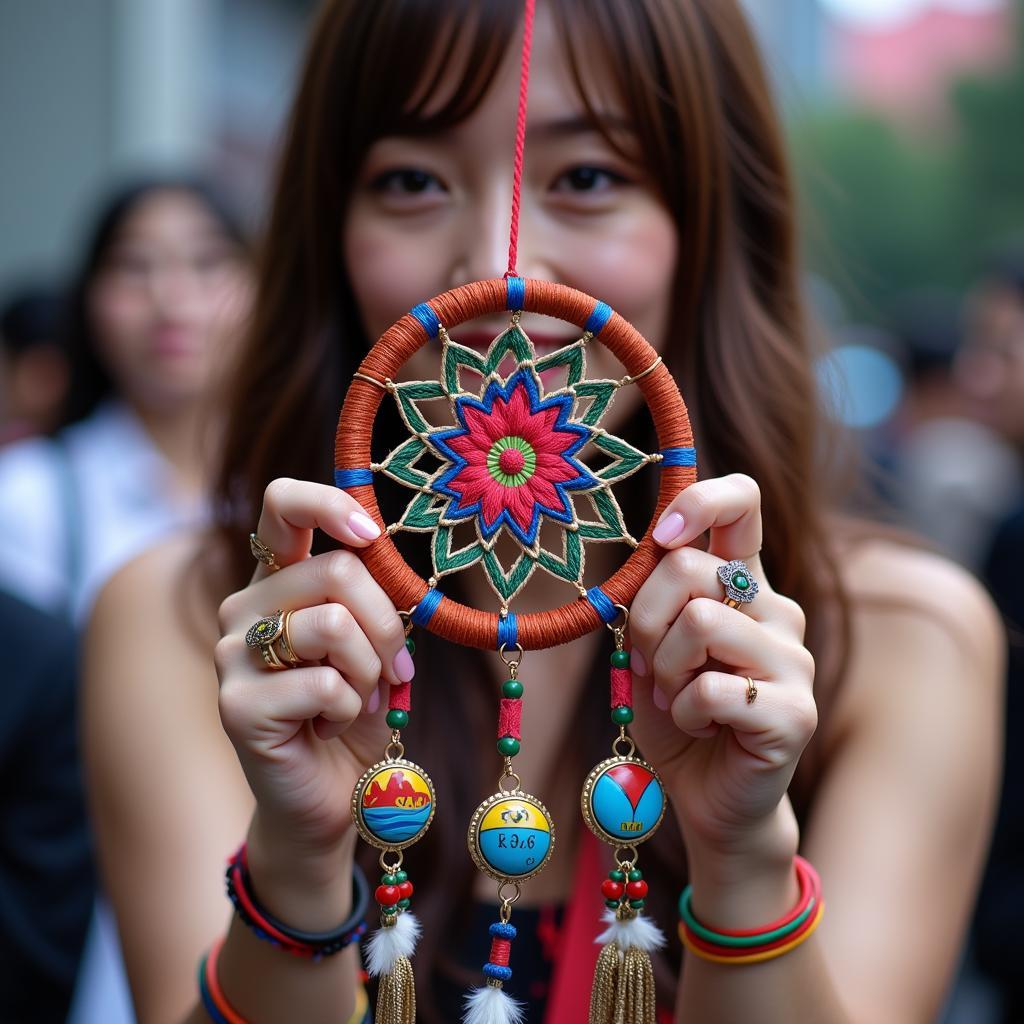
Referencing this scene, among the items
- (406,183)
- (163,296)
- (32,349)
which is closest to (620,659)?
(406,183)

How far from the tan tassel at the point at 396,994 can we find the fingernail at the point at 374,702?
280mm

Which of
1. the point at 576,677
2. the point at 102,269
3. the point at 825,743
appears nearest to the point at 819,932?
the point at 825,743

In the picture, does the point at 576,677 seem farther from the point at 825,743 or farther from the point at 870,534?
the point at 870,534

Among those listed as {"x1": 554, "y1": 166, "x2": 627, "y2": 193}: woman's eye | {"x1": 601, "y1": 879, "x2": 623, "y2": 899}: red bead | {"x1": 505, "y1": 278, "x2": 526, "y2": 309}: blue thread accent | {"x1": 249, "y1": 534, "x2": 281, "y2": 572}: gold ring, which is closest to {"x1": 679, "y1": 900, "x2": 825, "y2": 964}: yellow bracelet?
{"x1": 601, "y1": 879, "x2": 623, "y2": 899}: red bead

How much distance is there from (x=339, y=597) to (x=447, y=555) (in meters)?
0.14

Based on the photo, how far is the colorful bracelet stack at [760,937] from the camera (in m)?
1.33

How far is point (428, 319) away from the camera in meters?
1.33

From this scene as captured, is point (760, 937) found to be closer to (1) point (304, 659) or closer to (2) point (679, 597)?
(2) point (679, 597)

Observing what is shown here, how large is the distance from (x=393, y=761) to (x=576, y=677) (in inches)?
28.3

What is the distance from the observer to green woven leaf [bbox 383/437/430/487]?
135 cm

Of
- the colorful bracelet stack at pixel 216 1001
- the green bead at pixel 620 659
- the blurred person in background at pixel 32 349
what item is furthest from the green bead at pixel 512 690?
the blurred person in background at pixel 32 349

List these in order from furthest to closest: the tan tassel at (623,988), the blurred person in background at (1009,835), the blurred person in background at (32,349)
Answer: the blurred person in background at (32,349) → the blurred person in background at (1009,835) → the tan tassel at (623,988)

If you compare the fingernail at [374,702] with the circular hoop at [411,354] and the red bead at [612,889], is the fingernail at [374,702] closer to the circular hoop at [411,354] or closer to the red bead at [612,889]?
the circular hoop at [411,354]

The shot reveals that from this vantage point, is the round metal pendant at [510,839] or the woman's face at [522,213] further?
the woman's face at [522,213]
